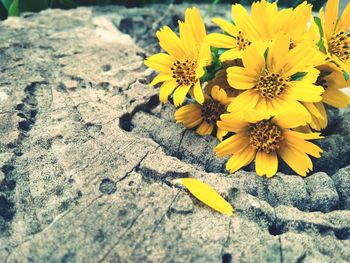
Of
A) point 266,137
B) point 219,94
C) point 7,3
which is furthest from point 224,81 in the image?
point 7,3

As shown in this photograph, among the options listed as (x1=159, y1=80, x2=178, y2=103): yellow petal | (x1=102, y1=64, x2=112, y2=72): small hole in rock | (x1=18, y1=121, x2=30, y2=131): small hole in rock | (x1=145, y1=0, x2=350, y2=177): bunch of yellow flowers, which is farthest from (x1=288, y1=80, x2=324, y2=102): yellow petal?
(x1=18, y1=121, x2=30, y2=131): small hole in rock

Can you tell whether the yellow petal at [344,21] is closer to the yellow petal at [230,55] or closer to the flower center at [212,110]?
the yellow petal at [230,55]

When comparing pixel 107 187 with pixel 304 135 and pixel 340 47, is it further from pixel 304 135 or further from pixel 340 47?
pixel 340 47

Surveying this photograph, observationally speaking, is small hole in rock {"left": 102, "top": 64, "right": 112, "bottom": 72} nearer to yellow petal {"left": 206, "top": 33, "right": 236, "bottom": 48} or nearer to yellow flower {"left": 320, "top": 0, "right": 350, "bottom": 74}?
yellow petal {"left": 206, "top": 33, "right": 236, "bottom": 48}

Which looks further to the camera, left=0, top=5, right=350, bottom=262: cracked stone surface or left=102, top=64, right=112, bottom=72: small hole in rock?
left=102, top=64, right=112, bottom=72: small hole in rock

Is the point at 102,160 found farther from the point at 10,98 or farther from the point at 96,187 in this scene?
the point at 10,98

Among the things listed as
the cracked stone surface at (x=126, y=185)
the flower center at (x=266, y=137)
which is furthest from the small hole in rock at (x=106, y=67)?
the flower center at (x=266, y=137)

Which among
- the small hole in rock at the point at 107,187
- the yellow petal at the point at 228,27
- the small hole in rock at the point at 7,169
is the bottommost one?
the small hole in rock at the point at 7,169

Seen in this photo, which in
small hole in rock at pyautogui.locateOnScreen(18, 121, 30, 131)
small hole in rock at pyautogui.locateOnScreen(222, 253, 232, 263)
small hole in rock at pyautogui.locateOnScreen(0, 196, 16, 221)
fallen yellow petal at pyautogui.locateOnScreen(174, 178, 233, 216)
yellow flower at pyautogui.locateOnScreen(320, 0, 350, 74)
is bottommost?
small hole in rock at pyautogui.locateOnScreen(0, 196, 16, 221)
